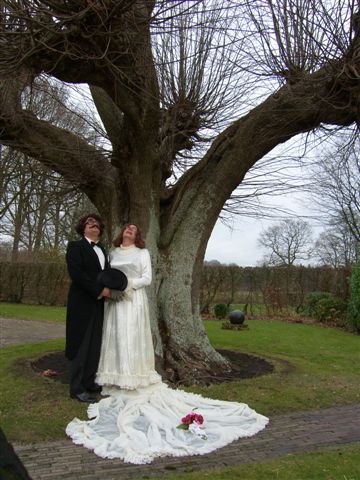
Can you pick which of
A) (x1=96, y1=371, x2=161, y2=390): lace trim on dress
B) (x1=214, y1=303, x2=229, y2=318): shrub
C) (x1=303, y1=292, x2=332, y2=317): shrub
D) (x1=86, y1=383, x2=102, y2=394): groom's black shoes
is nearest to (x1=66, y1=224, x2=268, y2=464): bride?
(x1=96, y1=371, x2=161, y2=390): lace trim on dress

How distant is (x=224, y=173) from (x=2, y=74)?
146 inches

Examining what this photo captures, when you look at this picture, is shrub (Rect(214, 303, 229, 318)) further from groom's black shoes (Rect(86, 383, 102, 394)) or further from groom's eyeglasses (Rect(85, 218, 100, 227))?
groom's eyeglasses (Rect(85, 218, 100, 227))

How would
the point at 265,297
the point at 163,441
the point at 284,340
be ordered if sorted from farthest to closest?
the point at 265,297 → the point at 284,340 → the point at 163,441

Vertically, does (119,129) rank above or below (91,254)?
above

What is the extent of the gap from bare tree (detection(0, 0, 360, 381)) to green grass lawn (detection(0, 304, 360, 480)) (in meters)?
1.08

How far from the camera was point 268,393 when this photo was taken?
21.4 feet

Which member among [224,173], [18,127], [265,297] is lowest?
[265,297]

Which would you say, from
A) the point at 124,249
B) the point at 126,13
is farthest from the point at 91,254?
the point at 126,13

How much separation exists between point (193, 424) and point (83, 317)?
2.08m

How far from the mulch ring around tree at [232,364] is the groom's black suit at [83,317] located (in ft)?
3.18

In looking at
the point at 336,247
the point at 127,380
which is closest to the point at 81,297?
the point at 127,380

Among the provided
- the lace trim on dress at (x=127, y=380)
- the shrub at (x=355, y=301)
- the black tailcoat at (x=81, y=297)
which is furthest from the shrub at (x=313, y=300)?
the black tailcoat at (x=81, y=297)

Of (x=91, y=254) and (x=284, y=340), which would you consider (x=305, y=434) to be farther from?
(x=284, y=340)

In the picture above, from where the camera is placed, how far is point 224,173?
25.8 feet
